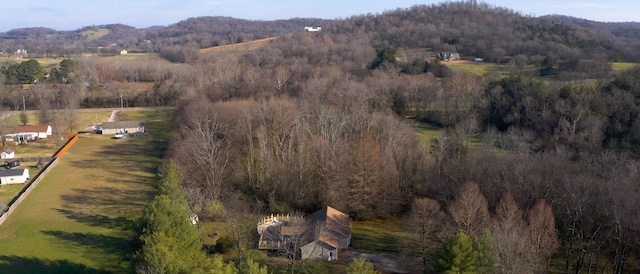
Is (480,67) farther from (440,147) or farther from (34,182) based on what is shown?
(34,182)

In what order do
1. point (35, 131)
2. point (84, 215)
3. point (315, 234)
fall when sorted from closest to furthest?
point (315, 234)
point (84, 215)
point (35, 131)

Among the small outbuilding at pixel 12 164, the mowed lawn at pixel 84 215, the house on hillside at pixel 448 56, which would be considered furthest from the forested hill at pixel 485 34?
the small outbuilding at pixel 12 164

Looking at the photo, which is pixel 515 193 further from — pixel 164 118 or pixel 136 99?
pixel 136 99

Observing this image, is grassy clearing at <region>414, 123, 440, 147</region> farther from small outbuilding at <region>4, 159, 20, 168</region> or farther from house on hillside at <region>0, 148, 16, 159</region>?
house on hillside at <region>0, 148, 16, 159</region>

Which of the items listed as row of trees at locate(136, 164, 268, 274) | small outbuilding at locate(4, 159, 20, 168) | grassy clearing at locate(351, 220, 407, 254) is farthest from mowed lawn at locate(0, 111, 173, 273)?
grassy clearing at locate(351, 220, 407, 254)

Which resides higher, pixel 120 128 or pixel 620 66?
pixel 620 66

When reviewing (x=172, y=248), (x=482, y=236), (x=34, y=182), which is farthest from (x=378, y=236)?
(x=34, y=182)
